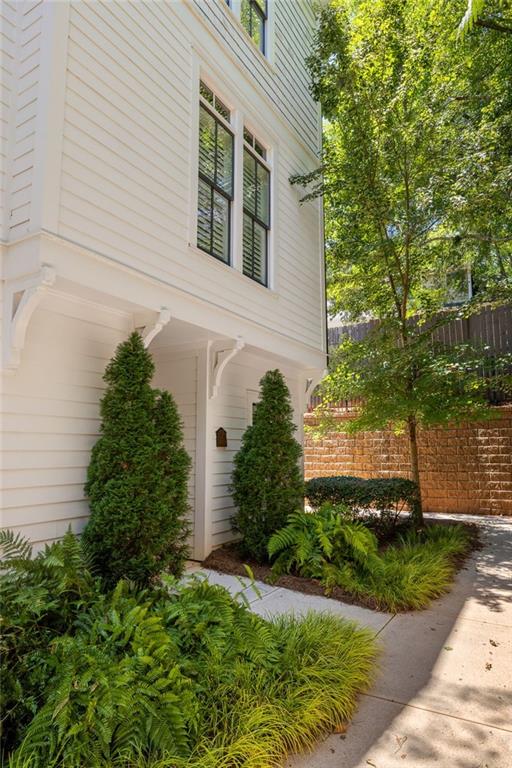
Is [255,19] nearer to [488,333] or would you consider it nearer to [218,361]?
[218,361]

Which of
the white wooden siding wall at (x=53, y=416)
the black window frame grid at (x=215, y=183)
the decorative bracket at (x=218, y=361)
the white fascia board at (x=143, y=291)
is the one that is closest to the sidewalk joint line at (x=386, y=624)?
the white wooden siding wall at (x=53, y=416)

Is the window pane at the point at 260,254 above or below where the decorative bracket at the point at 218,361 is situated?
above

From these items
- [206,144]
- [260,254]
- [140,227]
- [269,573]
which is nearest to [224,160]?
[206,144]

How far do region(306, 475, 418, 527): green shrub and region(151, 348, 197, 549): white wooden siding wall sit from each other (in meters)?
2.34

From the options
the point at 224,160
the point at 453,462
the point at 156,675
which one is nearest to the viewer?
the point at 156,675

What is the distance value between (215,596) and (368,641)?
112cm

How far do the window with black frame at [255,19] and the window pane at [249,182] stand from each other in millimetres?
1836

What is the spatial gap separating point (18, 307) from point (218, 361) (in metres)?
2.59

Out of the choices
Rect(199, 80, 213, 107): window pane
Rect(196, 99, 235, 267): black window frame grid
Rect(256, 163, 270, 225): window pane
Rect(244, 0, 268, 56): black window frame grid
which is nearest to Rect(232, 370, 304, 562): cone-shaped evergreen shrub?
Rect(196, 99, 235, 267): black window frame grid

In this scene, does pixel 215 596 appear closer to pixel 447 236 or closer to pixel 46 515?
pixel 46 515

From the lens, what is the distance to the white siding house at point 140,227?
3.36 metres

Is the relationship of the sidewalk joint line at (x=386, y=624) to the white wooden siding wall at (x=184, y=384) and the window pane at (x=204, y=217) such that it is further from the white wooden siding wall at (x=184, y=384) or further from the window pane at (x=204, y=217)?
the window pane at (x=204, y=217)

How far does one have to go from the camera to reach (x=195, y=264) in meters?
4.65

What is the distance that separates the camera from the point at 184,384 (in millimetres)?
5770
